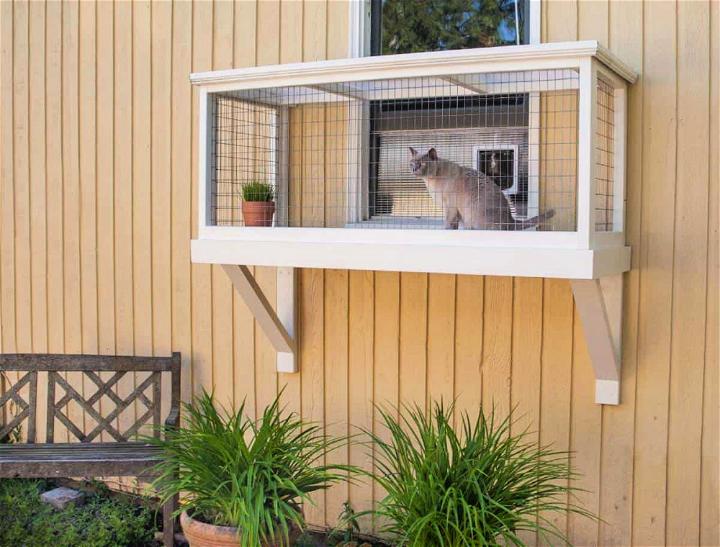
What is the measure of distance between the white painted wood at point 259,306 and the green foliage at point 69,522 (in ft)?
3.79

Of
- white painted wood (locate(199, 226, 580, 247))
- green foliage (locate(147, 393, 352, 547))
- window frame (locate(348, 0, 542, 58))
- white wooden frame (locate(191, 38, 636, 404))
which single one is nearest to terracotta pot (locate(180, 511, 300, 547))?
green foliage (locate(147, 393, 352, 547))

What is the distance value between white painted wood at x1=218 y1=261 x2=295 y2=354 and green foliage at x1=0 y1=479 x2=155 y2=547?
45.5 inches

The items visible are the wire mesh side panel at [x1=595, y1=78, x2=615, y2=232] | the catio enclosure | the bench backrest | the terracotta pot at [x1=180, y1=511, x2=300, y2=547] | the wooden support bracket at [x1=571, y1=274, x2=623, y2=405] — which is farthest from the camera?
the bench backrest

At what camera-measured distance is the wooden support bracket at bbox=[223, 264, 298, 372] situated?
177 inches

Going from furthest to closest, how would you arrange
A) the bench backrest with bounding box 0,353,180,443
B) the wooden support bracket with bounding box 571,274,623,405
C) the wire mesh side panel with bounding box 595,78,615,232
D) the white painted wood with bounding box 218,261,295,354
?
1. the bench backrest with bounding box 0,353,180,443
2. the white painted wood with bounding box 218,261,295,354
3. the wire mesh side panel with bounding box 595,78,615,232
4. the wooden support bracket with bounding box 571,274,623,405

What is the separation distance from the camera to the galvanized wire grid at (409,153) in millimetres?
3996

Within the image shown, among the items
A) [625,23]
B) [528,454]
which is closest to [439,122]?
[625,23]

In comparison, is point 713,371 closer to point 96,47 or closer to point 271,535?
point 271,535

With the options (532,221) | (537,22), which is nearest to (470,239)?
(532,221)

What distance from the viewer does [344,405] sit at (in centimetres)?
469

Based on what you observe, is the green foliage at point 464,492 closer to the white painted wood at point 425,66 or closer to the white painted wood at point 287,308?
the white painted wood at point 287,308

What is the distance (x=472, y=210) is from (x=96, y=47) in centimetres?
249

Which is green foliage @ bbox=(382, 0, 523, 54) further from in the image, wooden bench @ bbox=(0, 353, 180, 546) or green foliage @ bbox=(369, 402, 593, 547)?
wooden bench @ bbox=(0, 353, 180, 546)

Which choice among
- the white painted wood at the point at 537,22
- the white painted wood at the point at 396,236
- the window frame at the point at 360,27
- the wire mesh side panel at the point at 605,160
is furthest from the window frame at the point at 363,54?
the wire mesh side panel at the point at 605,160
